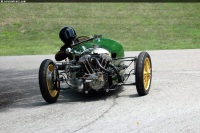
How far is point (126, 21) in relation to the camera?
92.3 feet

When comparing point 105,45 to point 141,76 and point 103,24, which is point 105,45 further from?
point 103,24

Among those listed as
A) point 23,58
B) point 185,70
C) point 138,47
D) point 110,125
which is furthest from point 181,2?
point 110,125

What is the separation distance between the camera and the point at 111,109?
8.99 metres

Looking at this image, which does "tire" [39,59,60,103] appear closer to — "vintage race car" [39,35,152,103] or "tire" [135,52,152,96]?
"vintage race car" [39,35,152,103]

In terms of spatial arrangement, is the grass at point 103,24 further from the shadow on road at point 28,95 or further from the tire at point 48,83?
the tire at point 48,83

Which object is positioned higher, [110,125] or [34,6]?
[34,6]

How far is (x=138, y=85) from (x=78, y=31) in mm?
16830

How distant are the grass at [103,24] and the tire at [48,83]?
11.3 metres

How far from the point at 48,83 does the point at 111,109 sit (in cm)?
148

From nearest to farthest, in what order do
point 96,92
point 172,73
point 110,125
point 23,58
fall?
point 110,125
point 96,92
point 172,73
point 23,58

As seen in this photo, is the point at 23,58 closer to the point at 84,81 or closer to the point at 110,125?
the point at 84,81

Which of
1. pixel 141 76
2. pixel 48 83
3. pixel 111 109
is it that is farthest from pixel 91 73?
pixel 111 109

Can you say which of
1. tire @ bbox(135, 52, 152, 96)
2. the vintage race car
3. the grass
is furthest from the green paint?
the grass

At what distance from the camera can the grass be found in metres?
23.5
